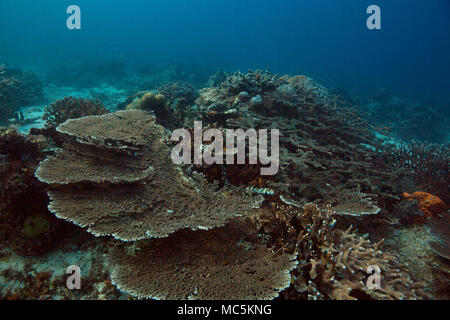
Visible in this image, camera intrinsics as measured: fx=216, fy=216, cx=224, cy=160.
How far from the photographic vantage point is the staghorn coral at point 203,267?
2.25 m

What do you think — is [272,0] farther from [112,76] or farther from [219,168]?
[219,168]

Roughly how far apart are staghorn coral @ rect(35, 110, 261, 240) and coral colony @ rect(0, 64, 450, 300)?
2cm

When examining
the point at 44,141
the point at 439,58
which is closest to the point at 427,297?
the point at 44,141

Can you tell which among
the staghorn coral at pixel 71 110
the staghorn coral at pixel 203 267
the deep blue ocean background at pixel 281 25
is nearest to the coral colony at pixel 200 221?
the staghorn coral at pixel 203 267

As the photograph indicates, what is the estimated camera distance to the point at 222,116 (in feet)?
19.0

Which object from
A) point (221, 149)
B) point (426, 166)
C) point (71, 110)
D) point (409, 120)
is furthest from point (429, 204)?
point (409, 120)

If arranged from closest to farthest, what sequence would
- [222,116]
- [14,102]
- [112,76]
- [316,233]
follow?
[316,233]
[222,116]
[14,102]
[112,76]

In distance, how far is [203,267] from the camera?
99.5 inches

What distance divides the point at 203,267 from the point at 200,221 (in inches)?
20.5

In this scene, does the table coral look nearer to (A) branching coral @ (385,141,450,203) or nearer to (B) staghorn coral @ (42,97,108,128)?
(A) branching coral @ (385,141,450,203)

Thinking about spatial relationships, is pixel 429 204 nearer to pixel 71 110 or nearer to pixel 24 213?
pixel 24 213

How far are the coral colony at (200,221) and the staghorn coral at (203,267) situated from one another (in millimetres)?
13

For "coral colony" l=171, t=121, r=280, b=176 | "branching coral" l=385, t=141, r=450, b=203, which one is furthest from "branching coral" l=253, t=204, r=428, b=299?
"branching coral" l=385, t=141, r=450, b=203

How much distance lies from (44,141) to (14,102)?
11.1 m
